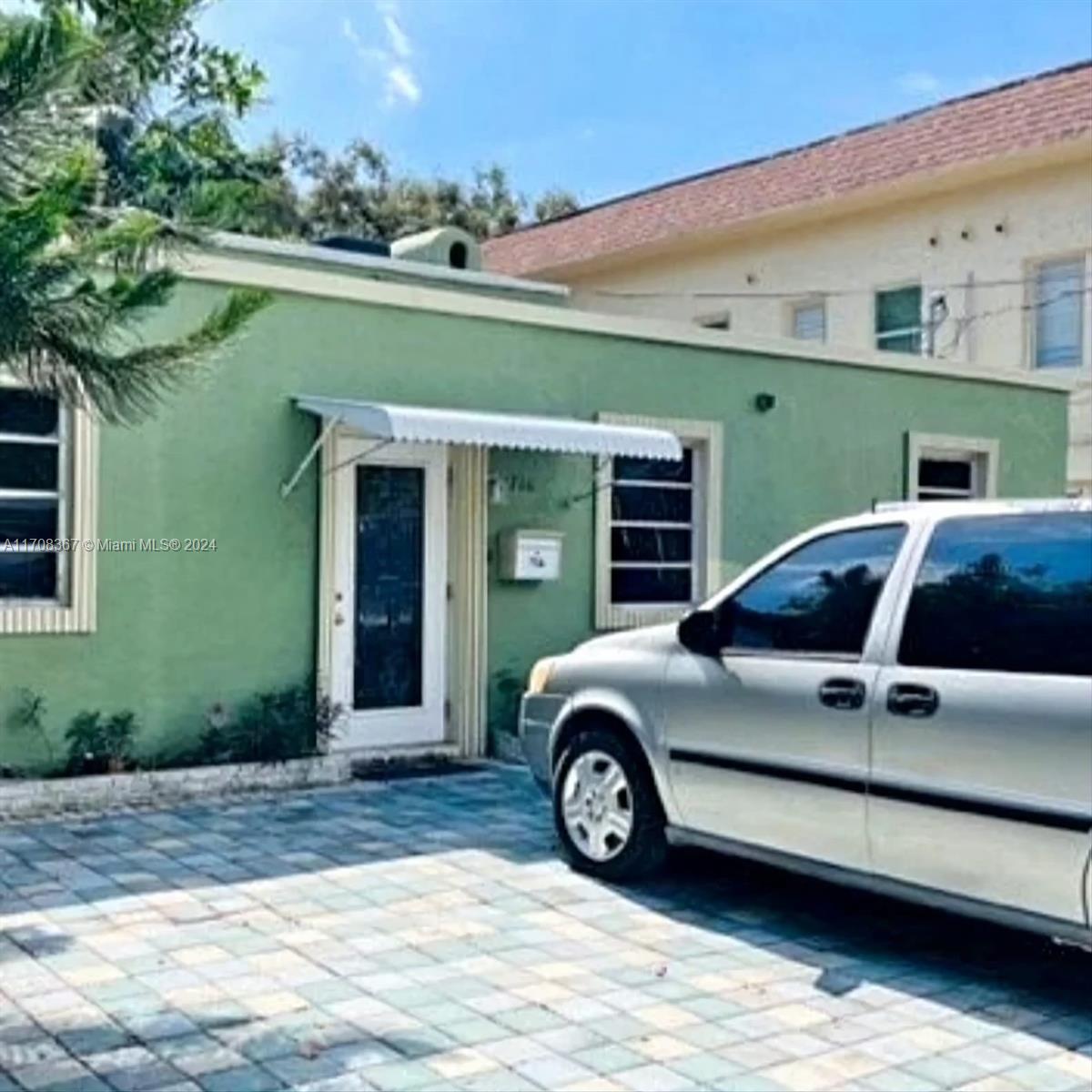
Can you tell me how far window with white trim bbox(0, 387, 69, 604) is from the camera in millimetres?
9242

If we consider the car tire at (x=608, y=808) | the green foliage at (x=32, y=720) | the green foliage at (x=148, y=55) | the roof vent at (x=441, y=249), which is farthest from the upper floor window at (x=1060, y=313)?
the green foliage at (x=148, y=55)

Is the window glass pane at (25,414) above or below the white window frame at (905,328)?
below

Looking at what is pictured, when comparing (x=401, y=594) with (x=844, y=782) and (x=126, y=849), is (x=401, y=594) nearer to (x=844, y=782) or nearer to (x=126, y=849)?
(x=126, y=849)

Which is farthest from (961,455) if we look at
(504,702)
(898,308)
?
(898,308)

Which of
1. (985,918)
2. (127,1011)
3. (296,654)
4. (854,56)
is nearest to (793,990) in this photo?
Answer: (985,918)

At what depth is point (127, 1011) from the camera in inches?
211

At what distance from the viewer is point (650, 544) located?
12586 mm

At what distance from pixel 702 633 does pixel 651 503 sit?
5646 millimetres

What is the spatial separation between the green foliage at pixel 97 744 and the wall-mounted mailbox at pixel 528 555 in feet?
10.6

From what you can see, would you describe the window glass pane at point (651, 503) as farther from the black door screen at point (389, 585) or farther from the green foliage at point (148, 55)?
the green foliage at point (148, 55)

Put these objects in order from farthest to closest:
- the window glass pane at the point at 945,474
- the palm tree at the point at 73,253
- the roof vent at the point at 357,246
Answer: the roof vent at the point at 357,246 < the window glass pane at the point at 945,474 < the palm tree at the point at 73,253

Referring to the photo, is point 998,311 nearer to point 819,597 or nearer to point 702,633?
point 702,633

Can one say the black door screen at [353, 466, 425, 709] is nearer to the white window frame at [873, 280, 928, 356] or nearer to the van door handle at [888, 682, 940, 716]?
the van door handle at [888, 682, 940, 716]

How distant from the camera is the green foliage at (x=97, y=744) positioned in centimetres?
931
